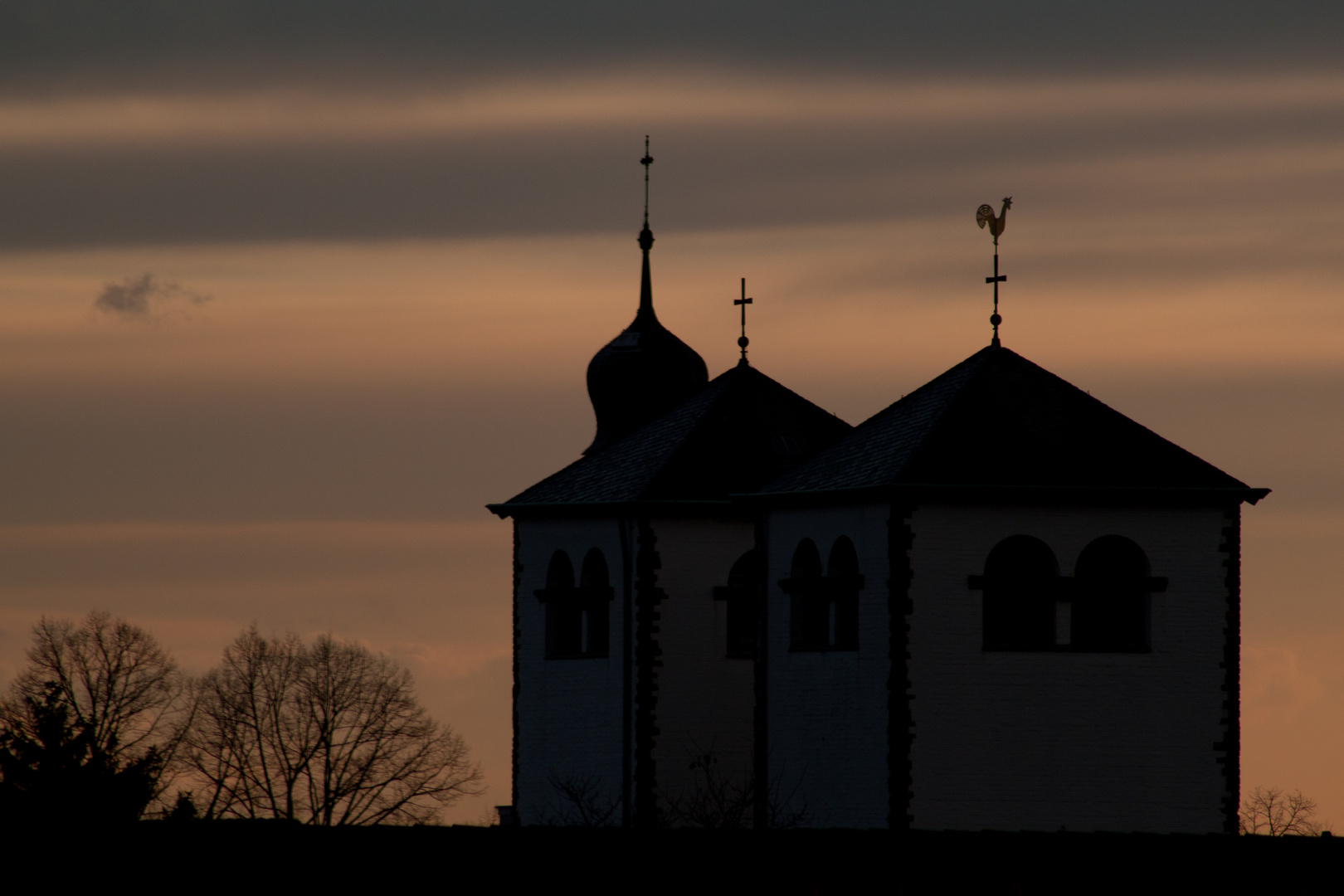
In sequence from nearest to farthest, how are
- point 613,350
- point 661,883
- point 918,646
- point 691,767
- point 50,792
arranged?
point 661,883, point 918,646, point 691,767, point 613,350, point 50,792

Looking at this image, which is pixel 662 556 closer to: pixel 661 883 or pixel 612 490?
pixel 612 490

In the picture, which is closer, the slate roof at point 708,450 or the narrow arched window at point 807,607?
the narrow arched window at point 807,607

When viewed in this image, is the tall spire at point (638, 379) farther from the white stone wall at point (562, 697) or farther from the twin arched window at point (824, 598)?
the twin arched window at point (824, 598)

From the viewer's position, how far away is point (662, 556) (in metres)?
48.8

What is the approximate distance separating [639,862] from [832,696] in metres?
12.2

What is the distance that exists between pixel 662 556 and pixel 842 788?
24.2ft

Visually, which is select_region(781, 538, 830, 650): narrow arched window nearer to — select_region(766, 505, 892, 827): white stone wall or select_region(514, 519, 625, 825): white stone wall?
select_region(766, 505, 892, 827): white stone wall

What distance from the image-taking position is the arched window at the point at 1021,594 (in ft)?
138

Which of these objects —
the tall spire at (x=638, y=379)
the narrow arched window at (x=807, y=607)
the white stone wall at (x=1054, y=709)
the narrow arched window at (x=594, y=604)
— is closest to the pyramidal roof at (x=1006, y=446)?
the white stone wall at (x=1054, y=709)

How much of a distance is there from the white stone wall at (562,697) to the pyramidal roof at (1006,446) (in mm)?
5631

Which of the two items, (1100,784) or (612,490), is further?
(612,490)

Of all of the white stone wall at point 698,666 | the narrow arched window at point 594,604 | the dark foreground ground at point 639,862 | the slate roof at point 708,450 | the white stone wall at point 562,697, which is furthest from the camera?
the narrow arched window at point 594,604

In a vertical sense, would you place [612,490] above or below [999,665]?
above

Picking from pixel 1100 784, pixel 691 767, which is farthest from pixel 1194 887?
pixel 691 767
